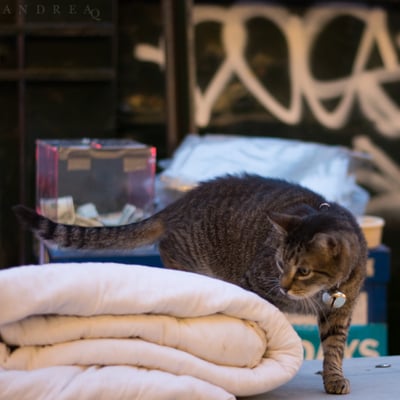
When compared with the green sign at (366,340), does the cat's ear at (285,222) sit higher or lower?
higher

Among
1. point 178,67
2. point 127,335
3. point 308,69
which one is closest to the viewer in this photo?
point 127,335

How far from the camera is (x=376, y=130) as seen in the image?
16.6 ft

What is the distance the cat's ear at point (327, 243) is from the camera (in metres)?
2.20

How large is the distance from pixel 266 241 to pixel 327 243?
1.54 ft

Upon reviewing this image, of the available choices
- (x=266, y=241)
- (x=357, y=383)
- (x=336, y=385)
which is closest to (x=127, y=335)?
(x=336, y=385)

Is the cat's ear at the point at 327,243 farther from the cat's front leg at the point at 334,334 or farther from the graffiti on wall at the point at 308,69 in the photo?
the graffiti on wall at the point at 308,69

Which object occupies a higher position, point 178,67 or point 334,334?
point 178,67

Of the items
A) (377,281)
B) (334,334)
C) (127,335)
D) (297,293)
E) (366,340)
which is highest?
(127,335)

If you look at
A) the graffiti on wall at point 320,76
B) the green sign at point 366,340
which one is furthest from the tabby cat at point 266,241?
the graffiti on wall at point 320,76

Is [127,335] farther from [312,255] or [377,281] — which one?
[377,281]

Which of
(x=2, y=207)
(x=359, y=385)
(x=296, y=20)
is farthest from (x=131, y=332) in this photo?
(x=296, y=20)

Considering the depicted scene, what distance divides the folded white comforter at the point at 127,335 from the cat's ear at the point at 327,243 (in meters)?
0.65

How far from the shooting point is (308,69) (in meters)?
4.95

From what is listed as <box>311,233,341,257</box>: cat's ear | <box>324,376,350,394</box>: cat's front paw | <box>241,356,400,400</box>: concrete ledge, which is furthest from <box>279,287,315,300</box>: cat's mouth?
<box>324,376,350,394</box>: cat's front paw
